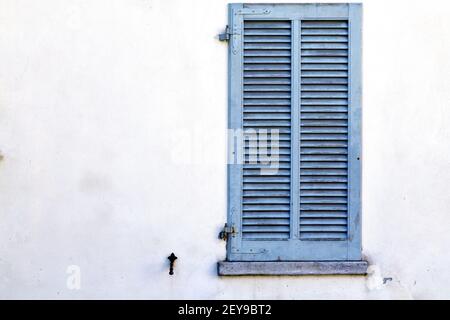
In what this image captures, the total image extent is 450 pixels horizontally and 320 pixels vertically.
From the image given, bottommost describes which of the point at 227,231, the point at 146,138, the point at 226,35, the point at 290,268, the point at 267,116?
Answer: the point at 290,268

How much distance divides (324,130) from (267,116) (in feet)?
1.19

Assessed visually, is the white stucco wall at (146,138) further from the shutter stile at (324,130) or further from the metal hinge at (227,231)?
the shutter stile at (324,130)

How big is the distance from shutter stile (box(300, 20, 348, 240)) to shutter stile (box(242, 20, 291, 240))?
10 centimetres

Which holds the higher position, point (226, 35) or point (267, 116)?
point (226, 35)

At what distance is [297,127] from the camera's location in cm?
348

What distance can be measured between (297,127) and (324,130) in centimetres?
17

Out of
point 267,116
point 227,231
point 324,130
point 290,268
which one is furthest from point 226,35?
point 290,268

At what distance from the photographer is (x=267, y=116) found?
3486 mm

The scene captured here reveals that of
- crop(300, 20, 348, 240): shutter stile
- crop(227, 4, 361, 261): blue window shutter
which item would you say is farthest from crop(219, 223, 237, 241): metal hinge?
crop(300, 20, 348, 240): shutter stile

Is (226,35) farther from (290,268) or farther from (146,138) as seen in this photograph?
(290,268)

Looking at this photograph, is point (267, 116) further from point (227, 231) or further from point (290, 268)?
point (290, 268)

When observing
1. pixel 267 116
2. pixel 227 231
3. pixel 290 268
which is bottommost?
pixel 290 268

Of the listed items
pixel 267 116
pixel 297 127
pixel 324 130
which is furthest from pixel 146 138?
pixel 324 130

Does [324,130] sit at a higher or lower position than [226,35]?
lower
